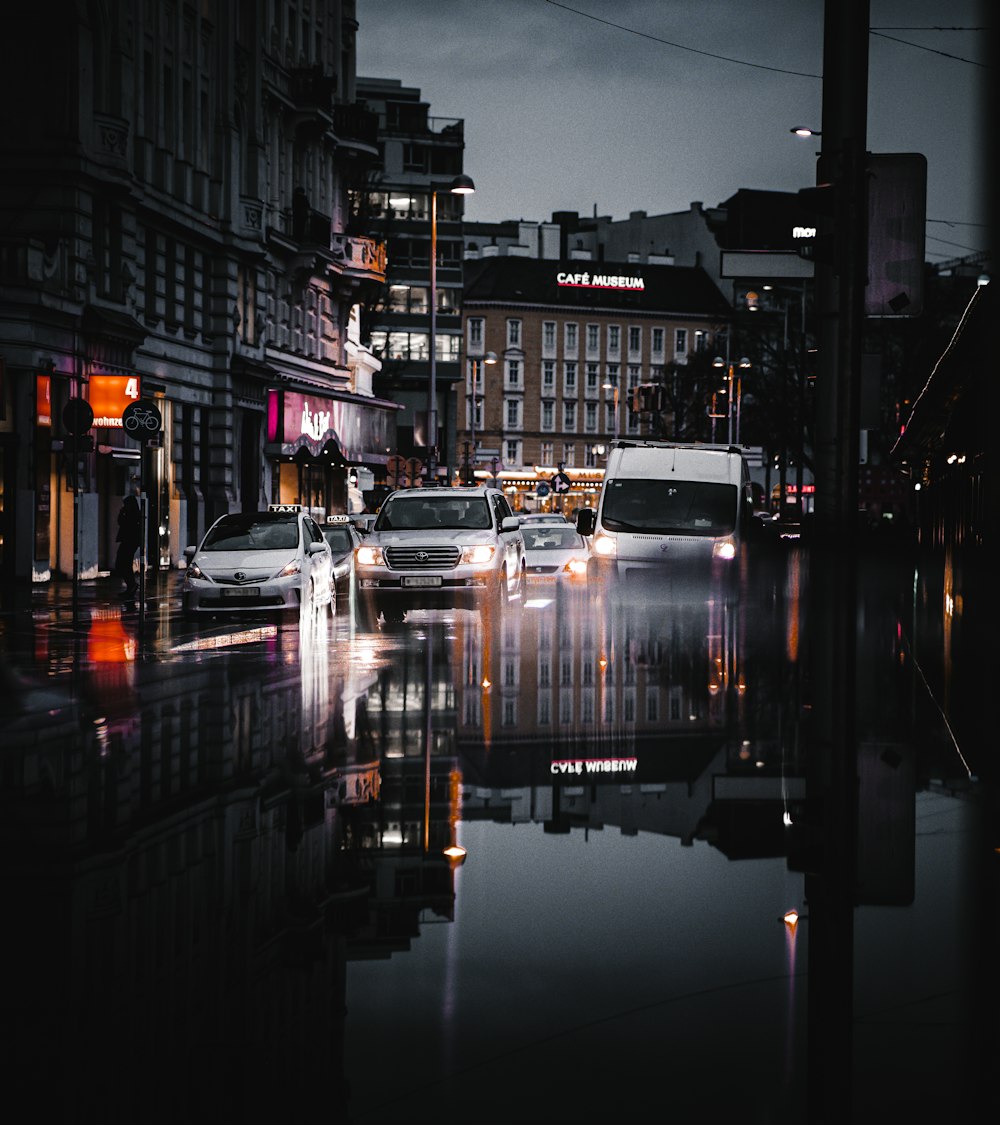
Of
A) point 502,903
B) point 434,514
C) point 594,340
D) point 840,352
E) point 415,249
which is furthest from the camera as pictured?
point 594,340

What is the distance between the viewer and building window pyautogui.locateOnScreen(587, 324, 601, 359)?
157250 millimetres

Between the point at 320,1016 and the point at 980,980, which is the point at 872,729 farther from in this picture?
the point at 320,1016

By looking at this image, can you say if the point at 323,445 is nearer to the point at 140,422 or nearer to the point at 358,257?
the point at 358,257

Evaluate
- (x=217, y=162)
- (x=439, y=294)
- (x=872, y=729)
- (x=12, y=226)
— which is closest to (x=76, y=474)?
(x=12, y=226)

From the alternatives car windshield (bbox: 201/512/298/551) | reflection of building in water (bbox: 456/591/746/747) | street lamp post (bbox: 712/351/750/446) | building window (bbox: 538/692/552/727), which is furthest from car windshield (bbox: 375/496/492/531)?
street lamp post (bbox: 712/351/750/446)

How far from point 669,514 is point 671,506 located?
0.45 feet

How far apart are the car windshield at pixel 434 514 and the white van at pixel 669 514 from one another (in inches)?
73.8

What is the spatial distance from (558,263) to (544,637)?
455 ft

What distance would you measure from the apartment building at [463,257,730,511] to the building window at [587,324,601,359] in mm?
87

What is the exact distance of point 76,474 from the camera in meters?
25.4

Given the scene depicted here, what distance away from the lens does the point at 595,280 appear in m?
156

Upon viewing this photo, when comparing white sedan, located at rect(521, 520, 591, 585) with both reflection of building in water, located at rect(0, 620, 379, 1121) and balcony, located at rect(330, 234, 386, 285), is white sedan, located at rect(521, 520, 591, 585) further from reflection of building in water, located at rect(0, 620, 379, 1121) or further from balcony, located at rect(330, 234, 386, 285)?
reflection of building in water, located at rect(0, 620, 379, 1121)

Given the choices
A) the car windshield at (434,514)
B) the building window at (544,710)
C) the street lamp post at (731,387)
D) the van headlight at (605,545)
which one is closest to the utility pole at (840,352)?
the building window at (544,710)

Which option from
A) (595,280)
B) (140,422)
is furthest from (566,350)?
→ (140,422)
